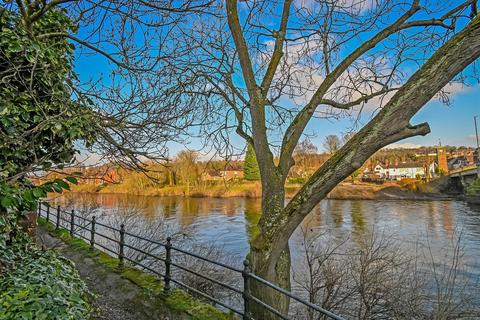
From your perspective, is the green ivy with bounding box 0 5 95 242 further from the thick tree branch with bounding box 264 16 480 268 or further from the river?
the river

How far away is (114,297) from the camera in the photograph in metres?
4.93

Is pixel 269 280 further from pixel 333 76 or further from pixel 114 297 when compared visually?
pixel 333 76

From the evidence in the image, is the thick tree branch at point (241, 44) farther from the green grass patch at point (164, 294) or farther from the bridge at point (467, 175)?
the bridge at point (467, 175)

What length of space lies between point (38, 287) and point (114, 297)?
6.79 ft

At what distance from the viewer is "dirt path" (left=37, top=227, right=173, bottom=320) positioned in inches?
171

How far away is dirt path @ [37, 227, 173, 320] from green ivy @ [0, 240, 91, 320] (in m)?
0.34

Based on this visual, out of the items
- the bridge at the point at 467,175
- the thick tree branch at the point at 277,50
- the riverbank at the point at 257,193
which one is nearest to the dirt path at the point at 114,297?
the thick tree branch at the point at 277,50

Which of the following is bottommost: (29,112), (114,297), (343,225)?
(343,225)

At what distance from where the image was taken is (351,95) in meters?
5.38

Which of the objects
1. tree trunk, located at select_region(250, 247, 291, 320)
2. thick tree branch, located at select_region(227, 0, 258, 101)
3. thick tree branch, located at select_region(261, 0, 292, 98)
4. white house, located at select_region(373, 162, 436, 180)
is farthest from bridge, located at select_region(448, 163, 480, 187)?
thick tree branch, located at select_region(227, 0, 258, 101)

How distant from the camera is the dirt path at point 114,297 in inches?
171

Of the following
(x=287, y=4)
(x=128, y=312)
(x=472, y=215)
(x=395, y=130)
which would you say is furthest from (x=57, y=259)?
(x=472, y=215)

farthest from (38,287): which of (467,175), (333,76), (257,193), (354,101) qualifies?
(467,175)

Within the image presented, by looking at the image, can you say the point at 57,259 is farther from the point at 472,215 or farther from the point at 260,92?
the point at 472,215
